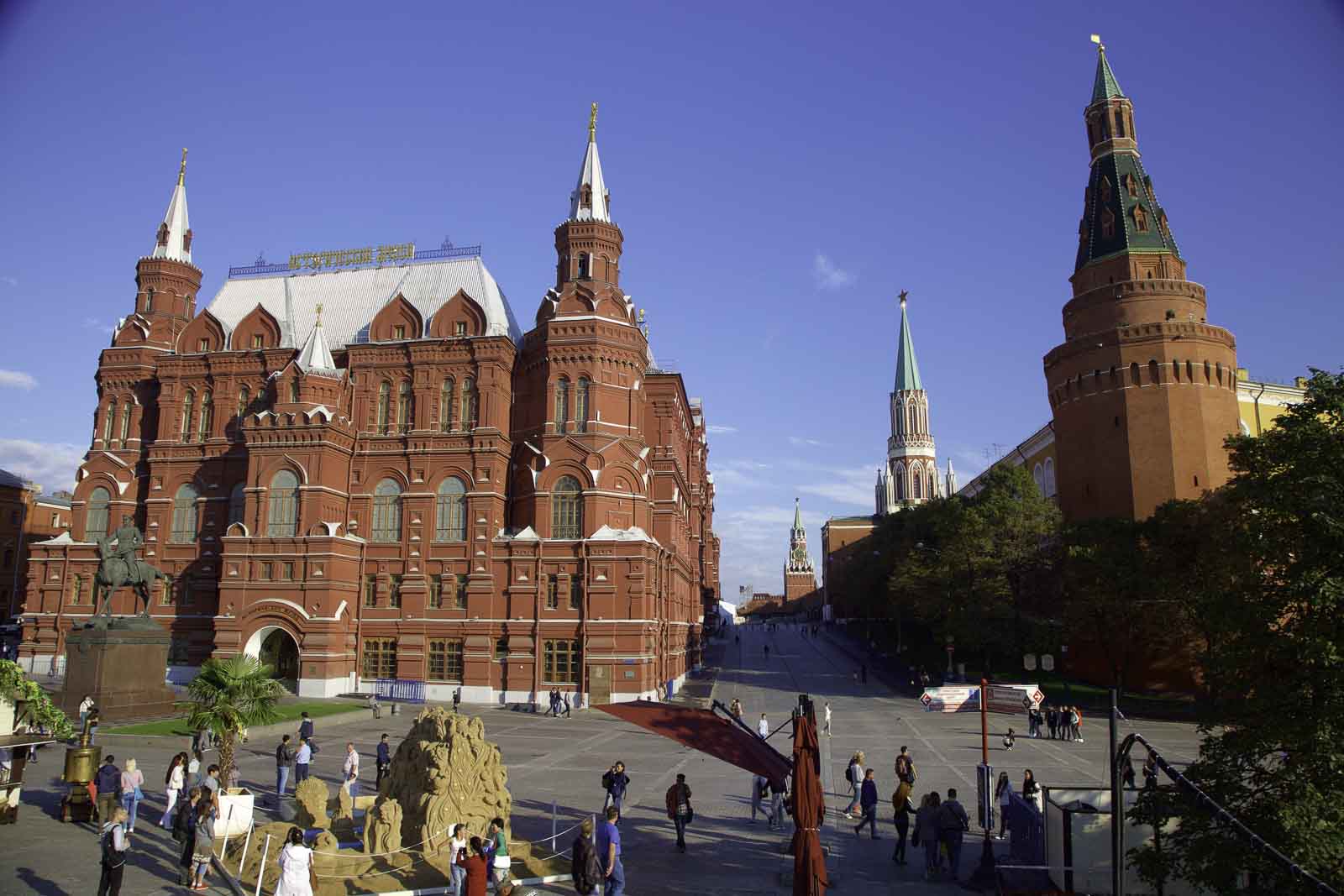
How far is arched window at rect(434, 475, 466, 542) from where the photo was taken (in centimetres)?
4900

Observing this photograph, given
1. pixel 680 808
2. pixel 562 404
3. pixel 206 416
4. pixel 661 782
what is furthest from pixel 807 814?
pixel 206 416

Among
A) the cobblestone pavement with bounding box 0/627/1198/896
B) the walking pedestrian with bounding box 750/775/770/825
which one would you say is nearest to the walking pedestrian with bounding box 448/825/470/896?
the cobblestone pavement with bounding box 0/627/1198/896

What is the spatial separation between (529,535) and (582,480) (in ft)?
13.2

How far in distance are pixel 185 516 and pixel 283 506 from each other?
27.2 ft

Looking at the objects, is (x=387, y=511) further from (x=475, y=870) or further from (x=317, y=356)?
(x=475, y=870)

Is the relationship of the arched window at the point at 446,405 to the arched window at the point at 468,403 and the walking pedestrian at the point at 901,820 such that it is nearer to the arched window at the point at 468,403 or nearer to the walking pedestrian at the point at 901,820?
the arched window at the point at 468,403

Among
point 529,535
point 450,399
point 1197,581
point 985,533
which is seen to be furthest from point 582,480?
point 1197,581

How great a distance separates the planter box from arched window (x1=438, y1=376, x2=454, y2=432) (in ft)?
112

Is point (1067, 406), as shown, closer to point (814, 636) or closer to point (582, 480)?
point (582, 480)

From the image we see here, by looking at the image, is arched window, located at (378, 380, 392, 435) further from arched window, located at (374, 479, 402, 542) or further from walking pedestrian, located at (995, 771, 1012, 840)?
walking pedestrian, located at (995, 771, 1012, 840)

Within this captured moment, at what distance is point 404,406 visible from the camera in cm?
5128

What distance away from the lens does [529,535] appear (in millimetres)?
47438

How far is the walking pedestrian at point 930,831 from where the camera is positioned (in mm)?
16672

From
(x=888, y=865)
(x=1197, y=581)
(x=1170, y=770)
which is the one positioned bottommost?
(x=888, y=865)
